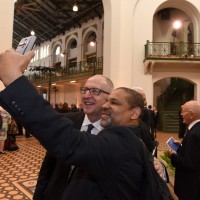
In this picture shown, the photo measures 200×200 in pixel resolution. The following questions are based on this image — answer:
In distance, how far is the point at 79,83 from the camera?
23547mm

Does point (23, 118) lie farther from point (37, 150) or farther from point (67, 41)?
point (67, 41)

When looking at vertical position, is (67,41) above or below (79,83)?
above

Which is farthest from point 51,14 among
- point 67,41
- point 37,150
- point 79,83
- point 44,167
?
point 44,167

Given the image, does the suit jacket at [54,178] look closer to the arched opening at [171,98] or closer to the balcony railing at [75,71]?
the balcony railing at [75,71]

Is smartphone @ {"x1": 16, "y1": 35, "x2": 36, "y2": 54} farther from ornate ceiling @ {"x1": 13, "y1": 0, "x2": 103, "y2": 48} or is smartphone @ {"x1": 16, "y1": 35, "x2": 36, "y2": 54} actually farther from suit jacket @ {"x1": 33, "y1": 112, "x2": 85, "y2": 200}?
ornate ceiling @ {"x1": 13, "y1": 0, "x2": 103, "y2": 48}

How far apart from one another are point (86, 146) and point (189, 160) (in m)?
2.13

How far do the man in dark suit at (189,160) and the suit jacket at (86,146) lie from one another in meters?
1.77

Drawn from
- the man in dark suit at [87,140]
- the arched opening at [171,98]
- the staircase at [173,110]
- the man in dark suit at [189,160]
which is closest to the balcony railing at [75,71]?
the arched opening at [171,98]

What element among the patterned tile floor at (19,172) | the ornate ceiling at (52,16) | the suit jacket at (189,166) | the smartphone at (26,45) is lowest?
the patterned tile floor at (19,172)

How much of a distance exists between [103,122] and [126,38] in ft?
39.1

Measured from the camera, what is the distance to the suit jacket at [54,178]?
1672mm

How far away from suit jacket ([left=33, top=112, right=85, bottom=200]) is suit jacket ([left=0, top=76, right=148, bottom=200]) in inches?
14.1

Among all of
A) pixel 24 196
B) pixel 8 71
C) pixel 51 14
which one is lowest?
pixel 24 196

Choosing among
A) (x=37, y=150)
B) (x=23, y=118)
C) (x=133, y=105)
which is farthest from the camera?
(x=37, y=150)
